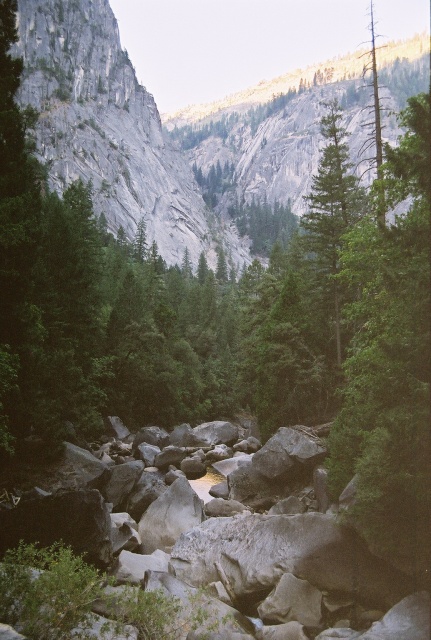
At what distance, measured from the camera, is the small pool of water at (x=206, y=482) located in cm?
2470

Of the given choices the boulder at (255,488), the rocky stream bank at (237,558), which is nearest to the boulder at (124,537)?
the rocky stream bank at (237,558)

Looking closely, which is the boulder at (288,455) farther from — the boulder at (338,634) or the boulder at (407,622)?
the boulder at (407,622)

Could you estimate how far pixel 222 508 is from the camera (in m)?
20.9

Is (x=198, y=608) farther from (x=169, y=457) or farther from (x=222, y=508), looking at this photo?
(x=169, y=457)

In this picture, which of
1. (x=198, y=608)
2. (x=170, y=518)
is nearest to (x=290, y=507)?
(x=170, y=518)

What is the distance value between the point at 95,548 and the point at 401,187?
499 inches

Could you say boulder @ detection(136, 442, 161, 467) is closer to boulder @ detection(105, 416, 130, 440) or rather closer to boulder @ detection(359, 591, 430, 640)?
boulder @ detection(105, 416, 130, 440)

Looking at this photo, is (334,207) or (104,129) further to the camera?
(104,129)

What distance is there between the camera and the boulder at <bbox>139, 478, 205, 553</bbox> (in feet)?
56.1

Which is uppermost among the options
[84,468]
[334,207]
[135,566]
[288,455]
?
[334,207]

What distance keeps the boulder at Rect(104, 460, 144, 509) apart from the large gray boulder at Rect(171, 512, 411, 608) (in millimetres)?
5505

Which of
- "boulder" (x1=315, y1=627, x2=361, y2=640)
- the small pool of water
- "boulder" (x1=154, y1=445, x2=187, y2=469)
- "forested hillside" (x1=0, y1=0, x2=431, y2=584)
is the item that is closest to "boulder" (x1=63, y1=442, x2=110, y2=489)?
"forested hillside" (x1=0, y1=0, x2=431, y2=584)

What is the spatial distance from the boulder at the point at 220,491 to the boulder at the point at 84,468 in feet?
21.9

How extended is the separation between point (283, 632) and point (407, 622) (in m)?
2.85
